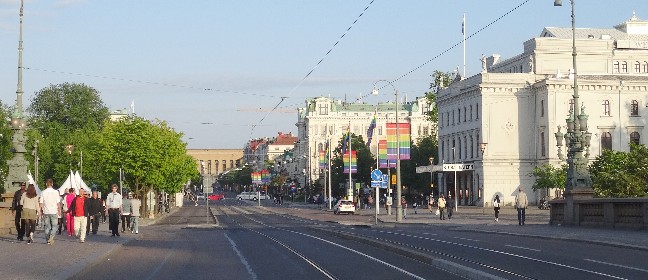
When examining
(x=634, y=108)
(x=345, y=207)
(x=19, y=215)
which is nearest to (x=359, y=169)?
(x=634, y=108)

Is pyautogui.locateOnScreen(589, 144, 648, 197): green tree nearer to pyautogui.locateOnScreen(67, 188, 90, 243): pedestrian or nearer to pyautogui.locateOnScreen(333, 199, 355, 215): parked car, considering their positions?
pyautogui.locateOnScreen(333, 199, 355, 215): parked car

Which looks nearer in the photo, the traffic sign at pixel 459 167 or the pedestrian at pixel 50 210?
the pedestrian at pixel 50 210

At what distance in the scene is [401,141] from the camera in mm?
66438

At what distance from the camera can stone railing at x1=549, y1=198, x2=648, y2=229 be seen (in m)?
39.5

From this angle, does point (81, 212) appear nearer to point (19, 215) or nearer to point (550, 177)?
point (19, 215)

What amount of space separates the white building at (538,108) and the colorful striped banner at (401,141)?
3819 centimetres

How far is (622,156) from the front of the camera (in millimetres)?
84688

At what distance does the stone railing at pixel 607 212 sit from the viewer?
1555 inches

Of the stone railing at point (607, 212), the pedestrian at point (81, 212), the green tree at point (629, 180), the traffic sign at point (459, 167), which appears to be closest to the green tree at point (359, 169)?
the traffic sign at point (459, 167)

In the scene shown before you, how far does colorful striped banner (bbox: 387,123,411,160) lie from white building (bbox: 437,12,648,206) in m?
38.2

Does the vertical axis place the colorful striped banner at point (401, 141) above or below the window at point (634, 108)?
below

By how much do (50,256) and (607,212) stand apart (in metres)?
23.7

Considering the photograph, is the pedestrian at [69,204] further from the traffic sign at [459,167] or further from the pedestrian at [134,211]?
the traffic sign at [459,167]

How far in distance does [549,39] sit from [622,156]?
37.7m
